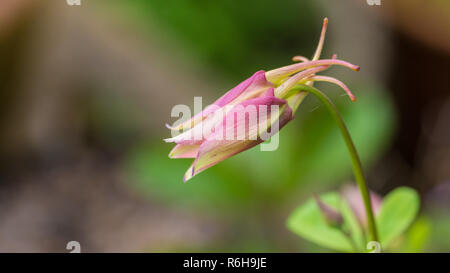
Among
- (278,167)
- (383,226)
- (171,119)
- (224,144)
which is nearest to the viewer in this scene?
Result: (224,144)

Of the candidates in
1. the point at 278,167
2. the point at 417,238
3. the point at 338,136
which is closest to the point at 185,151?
the point at 417,238

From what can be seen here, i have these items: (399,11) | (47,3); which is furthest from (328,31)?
(47,3)

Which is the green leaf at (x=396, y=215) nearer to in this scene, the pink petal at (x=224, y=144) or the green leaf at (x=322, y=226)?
the green leaf at (x=322, y=226)

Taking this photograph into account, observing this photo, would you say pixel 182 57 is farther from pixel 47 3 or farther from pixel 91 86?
pixel 47 3

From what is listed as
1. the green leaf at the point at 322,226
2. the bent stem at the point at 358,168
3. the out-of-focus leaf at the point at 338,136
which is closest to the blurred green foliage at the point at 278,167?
the out-of-focus leaf at the point at 338,136

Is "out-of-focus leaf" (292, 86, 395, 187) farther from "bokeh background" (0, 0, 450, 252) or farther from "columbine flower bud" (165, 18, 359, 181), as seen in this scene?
"columbine flower bud" (165, 18, 359, 181)

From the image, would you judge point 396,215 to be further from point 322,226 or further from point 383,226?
point 322,226

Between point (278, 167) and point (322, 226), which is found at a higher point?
point (278, 167)
